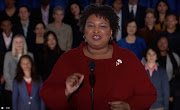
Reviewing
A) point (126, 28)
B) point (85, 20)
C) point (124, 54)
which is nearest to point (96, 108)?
point (124, 54)

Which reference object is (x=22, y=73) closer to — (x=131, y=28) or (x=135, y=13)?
(x=131, y=28)

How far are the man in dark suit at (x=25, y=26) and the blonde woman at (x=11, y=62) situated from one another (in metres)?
0.42

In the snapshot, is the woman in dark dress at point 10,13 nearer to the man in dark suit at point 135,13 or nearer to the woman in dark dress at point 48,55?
the woman in dark dress at point 48,55

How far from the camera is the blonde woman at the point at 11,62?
189 inches

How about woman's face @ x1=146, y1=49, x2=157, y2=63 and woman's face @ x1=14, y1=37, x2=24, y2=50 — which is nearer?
woman's face @ x1=146, y1=49, x2=157, y2=63

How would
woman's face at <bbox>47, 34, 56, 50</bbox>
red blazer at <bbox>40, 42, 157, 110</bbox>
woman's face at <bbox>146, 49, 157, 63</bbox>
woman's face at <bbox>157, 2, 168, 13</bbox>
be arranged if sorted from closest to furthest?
1. red blazer at <bbox>40, 42, 157, 110</bbox>
2. woman's face at <bbox>146, 49, 157, 63</bbox>
3. woman's face at <bbox>47, 34, 56, 50</bbox>
4. woman's face at <bbox>157, 2, 168, 13</bbox>

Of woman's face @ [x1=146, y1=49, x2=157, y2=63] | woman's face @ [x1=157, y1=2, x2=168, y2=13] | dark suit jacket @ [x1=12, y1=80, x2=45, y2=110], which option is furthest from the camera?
woman's face @ [x1=157, y1=2, x2=168, y2=13]

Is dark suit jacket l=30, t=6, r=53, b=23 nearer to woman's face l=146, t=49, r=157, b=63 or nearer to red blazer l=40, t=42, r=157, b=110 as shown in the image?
woman's face l=146, t=49, r=157, b=63

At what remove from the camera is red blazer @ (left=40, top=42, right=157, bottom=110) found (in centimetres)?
209

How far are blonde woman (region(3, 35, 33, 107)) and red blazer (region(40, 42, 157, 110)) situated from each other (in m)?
2.75

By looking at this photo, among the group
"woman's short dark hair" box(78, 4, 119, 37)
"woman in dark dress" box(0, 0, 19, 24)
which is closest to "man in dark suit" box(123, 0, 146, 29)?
"woman in dark dress" box(0, 0, 19, 24)

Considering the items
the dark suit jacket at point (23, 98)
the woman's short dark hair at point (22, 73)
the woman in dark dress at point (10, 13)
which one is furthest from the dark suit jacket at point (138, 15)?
the dark suit jacket at point (23, 98)

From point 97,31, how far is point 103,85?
0.37 m

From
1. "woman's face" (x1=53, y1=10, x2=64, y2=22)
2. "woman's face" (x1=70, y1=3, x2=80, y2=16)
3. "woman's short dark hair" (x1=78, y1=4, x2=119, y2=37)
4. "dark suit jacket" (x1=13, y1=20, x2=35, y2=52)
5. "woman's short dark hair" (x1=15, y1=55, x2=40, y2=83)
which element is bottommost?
"woman's short dark hair" (x1=15, y1=55, x2=40, y2=83)
